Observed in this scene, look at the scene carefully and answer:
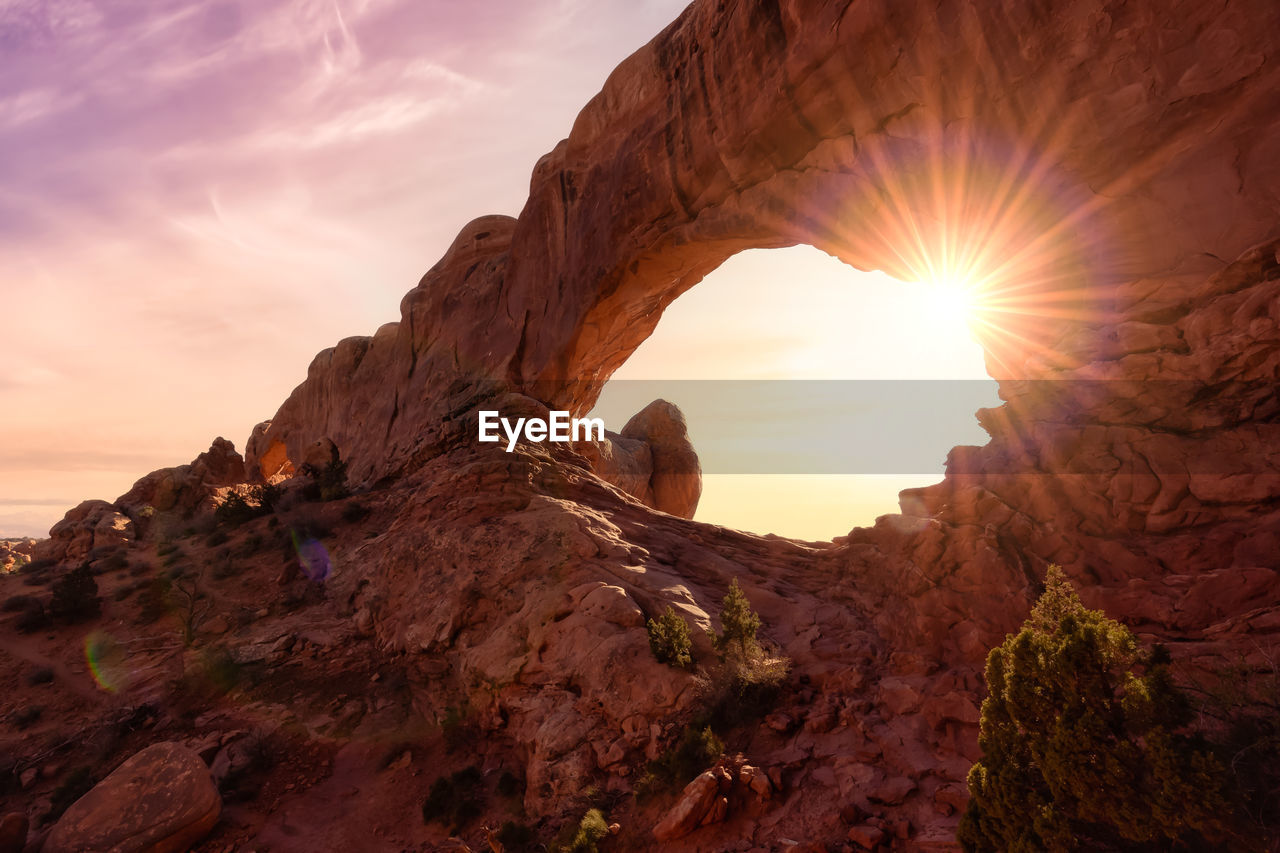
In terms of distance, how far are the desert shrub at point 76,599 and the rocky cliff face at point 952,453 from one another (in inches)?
355

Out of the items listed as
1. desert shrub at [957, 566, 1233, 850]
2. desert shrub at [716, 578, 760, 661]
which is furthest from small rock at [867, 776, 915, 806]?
desert shrub at [716, 578, 760, 661]

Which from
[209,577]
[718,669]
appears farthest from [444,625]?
[209,577]

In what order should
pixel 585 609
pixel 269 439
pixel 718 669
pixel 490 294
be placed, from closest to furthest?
pixel 718 669, pixel 585 609, pixel 490 294, pixel 269 439

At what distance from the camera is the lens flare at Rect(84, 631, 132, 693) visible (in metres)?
17.9

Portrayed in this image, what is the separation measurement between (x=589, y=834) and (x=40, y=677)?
61.4 feet

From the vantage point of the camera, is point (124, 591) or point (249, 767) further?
point (124, 591)

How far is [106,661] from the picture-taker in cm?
1897

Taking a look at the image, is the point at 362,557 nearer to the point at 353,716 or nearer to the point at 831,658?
the point at 353,716

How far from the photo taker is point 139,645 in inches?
767

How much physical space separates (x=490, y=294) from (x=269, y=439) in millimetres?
32738

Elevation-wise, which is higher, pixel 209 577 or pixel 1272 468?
pixel 1272 468

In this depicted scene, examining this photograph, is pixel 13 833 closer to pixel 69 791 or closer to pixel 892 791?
pixel 69 791

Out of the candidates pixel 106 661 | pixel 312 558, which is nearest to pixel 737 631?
pixel 312 558

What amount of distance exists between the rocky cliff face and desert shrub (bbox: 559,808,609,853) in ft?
2.22
